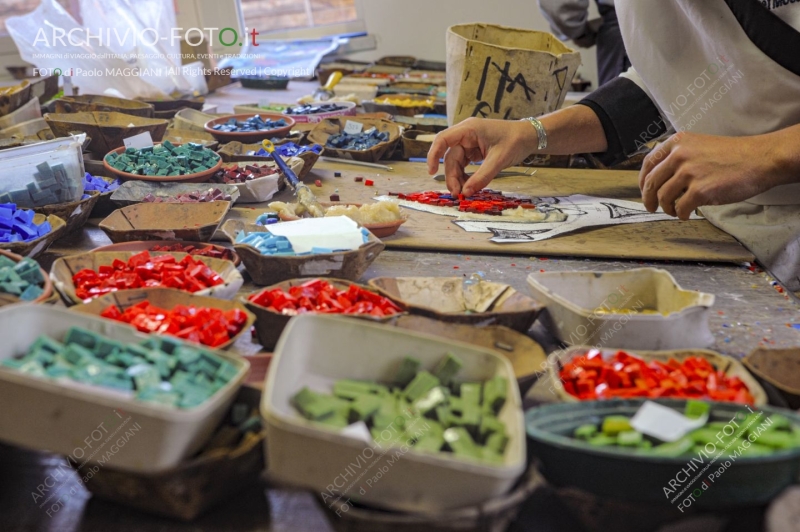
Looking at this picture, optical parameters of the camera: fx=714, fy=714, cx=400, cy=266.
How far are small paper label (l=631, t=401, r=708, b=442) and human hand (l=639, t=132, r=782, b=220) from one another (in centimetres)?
94

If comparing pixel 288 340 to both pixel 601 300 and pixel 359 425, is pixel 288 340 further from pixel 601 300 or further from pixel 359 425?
pixel 601 300

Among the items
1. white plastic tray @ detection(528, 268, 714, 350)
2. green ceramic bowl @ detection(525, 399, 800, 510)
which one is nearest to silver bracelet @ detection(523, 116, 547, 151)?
white plastic tray @ detection(528, 268, 714, 350)

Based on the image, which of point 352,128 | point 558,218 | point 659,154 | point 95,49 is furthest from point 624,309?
point 95,49

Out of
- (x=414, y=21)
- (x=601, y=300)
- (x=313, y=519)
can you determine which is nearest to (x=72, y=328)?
(x=313, y=519)

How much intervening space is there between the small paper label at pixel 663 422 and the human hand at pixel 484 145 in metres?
1.50

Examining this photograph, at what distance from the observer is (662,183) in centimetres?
197

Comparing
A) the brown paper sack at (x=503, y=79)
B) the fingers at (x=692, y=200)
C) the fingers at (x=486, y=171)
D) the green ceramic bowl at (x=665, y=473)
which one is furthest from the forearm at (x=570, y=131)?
the green ceramic bowl at (x=665, y=473)

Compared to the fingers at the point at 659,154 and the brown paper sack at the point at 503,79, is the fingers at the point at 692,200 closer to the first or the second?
the fingers at the point at 659,154

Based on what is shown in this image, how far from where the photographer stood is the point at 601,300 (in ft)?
5.47

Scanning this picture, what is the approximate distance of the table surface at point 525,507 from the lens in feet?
3.55

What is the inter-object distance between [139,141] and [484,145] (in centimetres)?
141

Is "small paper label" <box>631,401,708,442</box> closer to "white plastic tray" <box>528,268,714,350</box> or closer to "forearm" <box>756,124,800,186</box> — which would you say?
"white plastic tray" <box>528,268,714,350</box>

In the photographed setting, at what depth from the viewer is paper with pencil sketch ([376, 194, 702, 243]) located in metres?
2.30

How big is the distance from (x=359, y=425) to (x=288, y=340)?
0.22 m
